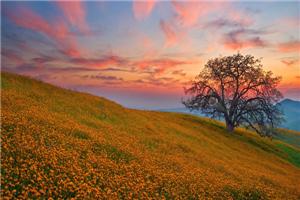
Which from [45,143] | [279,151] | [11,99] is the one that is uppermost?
[11,99]

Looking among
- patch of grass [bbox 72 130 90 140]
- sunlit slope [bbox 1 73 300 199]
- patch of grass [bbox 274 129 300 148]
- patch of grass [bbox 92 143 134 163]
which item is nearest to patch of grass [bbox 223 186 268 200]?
sunlit slope [bbox 1 73 300 199]

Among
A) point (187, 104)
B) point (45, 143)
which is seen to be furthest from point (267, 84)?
point (45, 143)

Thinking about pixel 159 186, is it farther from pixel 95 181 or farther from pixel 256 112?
pixel 256 112

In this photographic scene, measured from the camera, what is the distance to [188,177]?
1655 cm

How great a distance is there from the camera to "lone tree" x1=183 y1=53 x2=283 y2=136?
58281 mm

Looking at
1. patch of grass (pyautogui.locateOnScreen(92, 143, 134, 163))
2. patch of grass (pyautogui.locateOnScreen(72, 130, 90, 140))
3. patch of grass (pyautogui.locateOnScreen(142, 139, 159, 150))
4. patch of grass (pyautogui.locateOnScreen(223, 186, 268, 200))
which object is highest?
patch of grass (pyautogui.locateOnScreen(72, 130, 90, 140))

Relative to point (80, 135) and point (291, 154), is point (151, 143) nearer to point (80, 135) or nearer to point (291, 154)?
point (80, 135)

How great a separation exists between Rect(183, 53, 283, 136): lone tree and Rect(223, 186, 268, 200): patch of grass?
139 ft

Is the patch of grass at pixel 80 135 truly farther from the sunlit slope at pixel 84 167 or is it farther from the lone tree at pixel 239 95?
the lone tree at pixel 239 95

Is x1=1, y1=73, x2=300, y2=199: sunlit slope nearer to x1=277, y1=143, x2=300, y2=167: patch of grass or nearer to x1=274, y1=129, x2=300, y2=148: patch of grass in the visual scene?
x1=277, y1=143, x2=300, y2=167: patch of grass

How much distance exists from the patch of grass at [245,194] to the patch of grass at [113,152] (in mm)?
5848

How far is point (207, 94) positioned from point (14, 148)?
53.4m

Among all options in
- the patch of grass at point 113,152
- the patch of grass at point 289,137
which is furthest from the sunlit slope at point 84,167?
the patch of grass at point 289,137

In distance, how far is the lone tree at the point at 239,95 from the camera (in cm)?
5828
